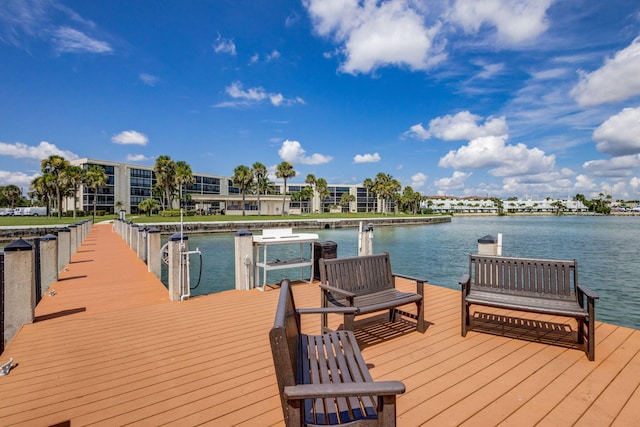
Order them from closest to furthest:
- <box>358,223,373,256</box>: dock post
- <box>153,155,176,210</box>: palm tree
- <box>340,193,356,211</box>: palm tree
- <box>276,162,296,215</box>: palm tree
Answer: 1. <box>358,223,373,256</box>: dock post
2. <box>153,155,176,210</box>: palm tree
3. <box>276,162,296,215</box>: palm tree
4. <box>340,193,356,211</box>: palm tree

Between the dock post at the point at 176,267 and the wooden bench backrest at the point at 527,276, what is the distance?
4691mm

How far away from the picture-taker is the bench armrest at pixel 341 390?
5.44 feet

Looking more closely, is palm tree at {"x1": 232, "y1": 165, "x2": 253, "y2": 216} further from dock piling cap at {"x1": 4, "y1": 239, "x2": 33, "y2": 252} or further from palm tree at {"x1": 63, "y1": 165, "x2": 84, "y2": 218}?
dock piling cap at {"x1": 4, "y1": 239, "x2": 33, "y2": 252}

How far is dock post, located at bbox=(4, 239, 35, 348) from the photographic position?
427 cm

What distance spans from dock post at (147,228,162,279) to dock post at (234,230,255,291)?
8.83 ft

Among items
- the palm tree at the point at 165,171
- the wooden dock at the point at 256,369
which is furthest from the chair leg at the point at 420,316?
the palm tree at the point at 165,171

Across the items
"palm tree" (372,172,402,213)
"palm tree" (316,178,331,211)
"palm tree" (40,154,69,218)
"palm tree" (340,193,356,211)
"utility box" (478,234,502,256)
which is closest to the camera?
"utility box" (478,234,502,256)

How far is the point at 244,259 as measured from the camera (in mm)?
6547

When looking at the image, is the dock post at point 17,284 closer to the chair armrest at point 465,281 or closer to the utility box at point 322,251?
the utility box at point 322,251

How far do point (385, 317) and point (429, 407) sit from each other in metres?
2.24

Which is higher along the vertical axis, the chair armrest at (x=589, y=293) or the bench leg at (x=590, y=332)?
the chair armrest at (x=589, y=293)

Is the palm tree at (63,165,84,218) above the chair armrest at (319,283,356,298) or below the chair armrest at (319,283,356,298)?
above

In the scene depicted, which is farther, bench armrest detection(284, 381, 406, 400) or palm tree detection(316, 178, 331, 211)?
palm tree detection(316, 178, 331, 211)

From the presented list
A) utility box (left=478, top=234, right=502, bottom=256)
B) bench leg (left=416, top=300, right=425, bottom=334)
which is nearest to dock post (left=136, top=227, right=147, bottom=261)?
bench leg (left=416, top=300, right=425, bottom=334)
